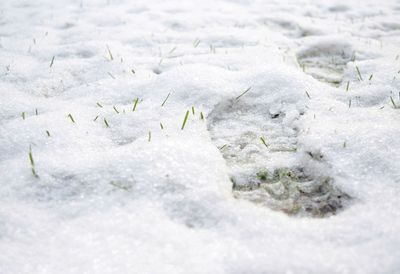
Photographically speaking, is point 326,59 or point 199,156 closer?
point 199,156

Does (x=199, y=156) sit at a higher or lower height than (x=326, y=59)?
lower

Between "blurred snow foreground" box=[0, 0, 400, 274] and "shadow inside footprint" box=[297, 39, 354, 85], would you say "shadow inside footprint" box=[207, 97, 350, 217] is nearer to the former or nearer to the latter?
"blurred snow foreground" box=[0, 0, 400, 274]

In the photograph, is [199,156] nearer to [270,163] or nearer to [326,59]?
[270,163]

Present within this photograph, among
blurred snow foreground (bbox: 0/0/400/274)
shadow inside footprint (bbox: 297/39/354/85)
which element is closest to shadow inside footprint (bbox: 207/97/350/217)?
blurred snow foreground (bbox: 0/0/400/274)

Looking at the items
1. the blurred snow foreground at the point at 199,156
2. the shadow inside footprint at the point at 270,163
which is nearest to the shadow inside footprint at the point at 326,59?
the blurred snow foreground at the point at 199,156

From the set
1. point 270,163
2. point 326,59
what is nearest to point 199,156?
point 270,163

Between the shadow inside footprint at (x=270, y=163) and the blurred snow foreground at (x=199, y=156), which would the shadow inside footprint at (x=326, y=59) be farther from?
the shadow inside footprint at (x=270, y=163)

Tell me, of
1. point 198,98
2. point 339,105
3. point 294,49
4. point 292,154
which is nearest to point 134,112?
point 198,98

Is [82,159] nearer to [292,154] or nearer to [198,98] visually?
[198,98]

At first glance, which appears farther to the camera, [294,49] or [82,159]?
[294,49]
